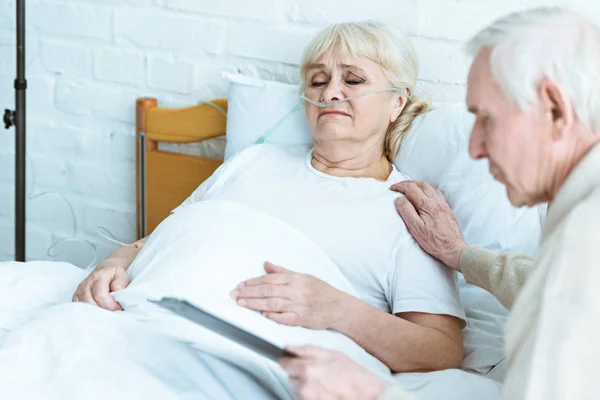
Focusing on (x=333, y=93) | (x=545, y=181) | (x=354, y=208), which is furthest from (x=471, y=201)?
(x=545, y=181)

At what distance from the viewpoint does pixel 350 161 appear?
169cm

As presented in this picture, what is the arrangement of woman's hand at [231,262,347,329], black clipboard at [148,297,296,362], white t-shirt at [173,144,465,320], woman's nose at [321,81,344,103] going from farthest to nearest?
woman's nose at [321,81,344,103]
white t-shirt at [173,144,465,320]
woman's hand at [231,262,347,329]
black clipboard at [148,297,296,362]

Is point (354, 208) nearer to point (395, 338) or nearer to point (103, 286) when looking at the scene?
point (395, 338)

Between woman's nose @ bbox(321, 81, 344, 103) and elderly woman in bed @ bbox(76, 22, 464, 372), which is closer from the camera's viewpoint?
elderly woman in bed @ bbox(76, 22, 464, 372)

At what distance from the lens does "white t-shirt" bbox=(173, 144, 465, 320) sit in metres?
1.47

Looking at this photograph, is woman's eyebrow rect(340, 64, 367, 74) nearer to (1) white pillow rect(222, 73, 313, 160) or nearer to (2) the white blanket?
(1) white pillow rect(222, 73, 313, 160)

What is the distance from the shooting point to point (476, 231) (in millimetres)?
1611

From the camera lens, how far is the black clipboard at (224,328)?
3.38ft

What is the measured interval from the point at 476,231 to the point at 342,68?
429 millimetres

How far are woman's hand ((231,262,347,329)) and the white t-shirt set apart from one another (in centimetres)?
16

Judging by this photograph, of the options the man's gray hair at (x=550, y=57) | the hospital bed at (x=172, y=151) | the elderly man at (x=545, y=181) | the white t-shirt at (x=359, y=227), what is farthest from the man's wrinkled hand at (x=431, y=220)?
the man's gray hair at (x=550, y=57)

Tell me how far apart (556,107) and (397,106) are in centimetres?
82

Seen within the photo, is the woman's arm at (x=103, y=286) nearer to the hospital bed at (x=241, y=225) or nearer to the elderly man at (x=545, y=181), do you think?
the hospital bed at (x=241, y=225)

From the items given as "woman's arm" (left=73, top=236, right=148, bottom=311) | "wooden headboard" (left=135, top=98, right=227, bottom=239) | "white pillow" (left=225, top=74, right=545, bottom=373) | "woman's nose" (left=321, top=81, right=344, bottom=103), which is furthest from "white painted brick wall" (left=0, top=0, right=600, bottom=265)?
"woman's arm" (left=73, top=236, right=148, bottom=311)
